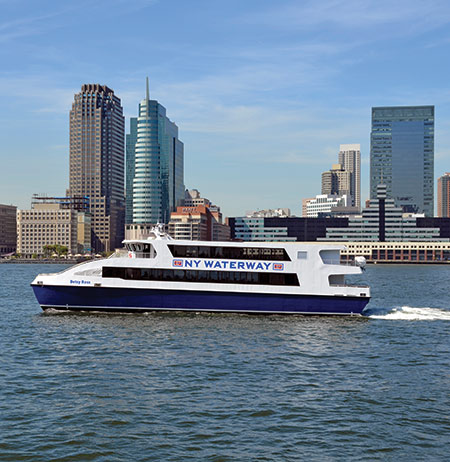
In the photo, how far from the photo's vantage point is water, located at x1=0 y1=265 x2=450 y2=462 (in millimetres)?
17641

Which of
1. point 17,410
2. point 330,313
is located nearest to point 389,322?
point 330,313

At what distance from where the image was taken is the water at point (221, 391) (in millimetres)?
17641

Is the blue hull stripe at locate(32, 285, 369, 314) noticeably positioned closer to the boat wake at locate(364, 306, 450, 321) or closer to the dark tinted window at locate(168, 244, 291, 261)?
the dark tinted window at locate(168, 244, 291, 261)

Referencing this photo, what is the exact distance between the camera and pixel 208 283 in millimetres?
42469

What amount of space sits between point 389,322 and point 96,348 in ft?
71.3

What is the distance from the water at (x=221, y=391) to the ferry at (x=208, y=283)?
3.13m

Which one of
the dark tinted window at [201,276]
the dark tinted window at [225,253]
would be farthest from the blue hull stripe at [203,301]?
the dark tinted window at [225,253]

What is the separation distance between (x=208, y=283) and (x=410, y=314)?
1640cm

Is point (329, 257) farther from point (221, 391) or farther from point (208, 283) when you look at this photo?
point (221, 391)

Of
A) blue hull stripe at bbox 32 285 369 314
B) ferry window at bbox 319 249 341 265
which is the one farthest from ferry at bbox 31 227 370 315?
ferry window at bbox 319 249 341 265

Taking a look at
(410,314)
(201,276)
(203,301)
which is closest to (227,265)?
(201,276)

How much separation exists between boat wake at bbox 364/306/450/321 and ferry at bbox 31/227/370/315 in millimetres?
3058

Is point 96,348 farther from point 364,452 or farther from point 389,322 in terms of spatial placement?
point 389,322

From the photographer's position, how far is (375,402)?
869 inches
